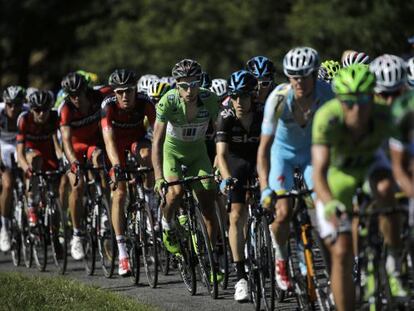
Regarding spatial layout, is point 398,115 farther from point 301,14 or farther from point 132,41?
point 132,41

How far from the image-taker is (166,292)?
12.1 meters

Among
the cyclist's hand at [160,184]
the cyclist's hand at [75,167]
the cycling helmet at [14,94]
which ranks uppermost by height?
the cycling helmet at [14,94]

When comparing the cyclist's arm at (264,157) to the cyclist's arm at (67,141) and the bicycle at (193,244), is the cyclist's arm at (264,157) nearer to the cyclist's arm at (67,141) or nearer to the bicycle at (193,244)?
the bicycle at (193,244)

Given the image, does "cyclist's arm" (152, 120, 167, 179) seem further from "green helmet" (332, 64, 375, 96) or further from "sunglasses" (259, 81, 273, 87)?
"green helmet" (332, 64, 375, 96)

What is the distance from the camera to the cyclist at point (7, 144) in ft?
51.8

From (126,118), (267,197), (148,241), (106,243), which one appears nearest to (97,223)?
(106,243)

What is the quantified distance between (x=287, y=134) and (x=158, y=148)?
1.89 metres

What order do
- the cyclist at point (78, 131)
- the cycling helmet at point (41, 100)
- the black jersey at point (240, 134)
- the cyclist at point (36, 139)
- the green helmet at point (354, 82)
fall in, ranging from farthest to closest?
the cyclist at point (36, 139) < the cycling helmet at point (41, 100) < the cyclist at point (78, 131) < the black jersey at point (240, 134) < the green helmet at point (354, 82)

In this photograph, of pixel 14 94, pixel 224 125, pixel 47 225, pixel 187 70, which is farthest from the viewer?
pixel 14 94

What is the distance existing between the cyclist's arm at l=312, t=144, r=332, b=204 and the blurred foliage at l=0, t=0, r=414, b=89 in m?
23.7

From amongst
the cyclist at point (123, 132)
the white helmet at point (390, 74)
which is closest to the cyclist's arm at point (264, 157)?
the white helmet at point (390, 74)

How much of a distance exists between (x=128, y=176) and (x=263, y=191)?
3.88 metres

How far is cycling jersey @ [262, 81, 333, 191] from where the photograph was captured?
9.79 m

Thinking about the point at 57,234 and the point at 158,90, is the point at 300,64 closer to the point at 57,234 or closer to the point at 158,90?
the point at 158,90
